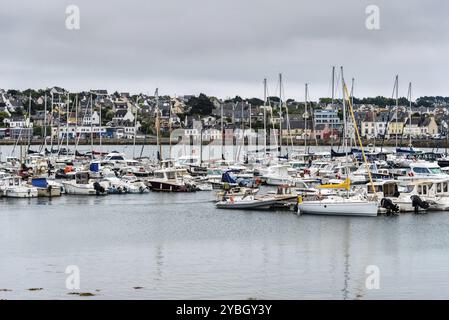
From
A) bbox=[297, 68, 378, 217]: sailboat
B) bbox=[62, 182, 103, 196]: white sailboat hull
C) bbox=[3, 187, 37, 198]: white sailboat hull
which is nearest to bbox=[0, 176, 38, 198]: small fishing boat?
bbox=[3, 187, 37, 198]: white sailboat hull

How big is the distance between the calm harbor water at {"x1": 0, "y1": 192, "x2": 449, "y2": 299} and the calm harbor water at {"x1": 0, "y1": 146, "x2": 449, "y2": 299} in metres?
0.03

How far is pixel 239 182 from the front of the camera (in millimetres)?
56781

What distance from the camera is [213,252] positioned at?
32.3 metres

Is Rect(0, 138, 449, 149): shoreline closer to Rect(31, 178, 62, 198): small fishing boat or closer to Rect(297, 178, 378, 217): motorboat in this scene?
Rect(31, 178, 62, 198): small fishing boat

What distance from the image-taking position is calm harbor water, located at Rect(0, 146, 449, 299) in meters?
25.6

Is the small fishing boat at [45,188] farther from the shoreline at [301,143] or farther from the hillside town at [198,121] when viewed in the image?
the hillside town at [198,121]

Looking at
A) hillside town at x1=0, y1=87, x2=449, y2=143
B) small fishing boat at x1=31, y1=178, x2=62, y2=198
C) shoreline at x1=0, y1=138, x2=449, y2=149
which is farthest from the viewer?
hillside town at x1=0, y1=87, x2=449, y2=143

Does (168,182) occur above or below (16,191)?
above

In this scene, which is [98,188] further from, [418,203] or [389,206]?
[418,203]

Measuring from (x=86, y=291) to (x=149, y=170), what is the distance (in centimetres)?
4018

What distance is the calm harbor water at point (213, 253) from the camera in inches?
1007

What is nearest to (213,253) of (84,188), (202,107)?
(84,188)

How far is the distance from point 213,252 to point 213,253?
0.82ft
